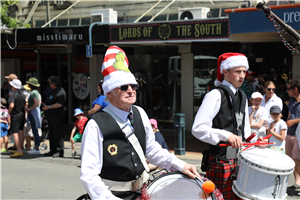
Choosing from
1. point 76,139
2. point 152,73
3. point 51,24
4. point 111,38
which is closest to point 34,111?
point 76,139

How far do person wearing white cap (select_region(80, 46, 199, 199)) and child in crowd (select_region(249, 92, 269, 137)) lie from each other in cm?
457

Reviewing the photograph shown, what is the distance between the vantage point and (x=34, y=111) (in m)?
9.58

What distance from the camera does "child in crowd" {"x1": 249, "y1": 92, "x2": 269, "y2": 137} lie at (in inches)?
282

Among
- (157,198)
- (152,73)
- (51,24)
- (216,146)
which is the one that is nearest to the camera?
(157,198)

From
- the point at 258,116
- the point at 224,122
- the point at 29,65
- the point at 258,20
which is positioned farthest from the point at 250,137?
the point at 29,65

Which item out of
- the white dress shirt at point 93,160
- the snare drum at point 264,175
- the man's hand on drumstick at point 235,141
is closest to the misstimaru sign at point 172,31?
the man's hand on drumstick at point 235,141

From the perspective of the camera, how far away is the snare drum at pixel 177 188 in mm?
2727

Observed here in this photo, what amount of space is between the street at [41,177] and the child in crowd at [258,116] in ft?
3.66

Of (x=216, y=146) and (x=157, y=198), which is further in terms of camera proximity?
(x=216, y=146)

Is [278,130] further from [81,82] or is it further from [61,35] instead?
[81,82]

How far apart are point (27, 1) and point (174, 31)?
791 centimetres

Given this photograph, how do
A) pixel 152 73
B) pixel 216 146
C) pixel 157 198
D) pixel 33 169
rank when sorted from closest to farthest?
pixel 157 198 < pixel 216 146 < pixel 33 169 < pixel 152 73

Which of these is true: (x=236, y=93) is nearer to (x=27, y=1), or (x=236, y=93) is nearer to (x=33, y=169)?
(x=33, y=169)

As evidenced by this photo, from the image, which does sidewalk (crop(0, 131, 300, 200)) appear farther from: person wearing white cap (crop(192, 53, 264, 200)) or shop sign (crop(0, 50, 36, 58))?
shop sign (crop(0, 50, 36, 58))
